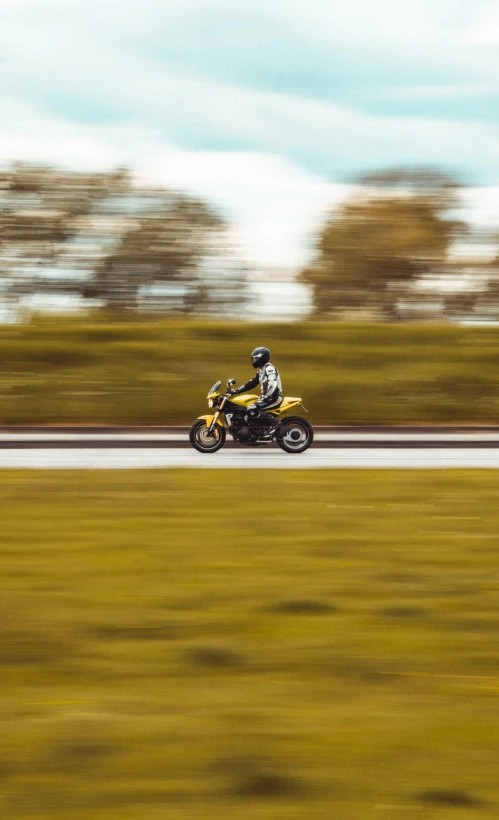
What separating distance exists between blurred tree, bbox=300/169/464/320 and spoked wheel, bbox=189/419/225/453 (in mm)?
9013

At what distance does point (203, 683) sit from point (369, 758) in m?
1.01

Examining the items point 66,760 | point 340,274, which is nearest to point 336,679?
point 66,760

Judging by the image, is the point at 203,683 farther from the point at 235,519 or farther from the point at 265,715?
the point at 235,519

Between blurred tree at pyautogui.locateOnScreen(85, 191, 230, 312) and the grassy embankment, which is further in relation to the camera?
blurred tree at pyautogui.locateOnScreen(85, 191, 230, 312)

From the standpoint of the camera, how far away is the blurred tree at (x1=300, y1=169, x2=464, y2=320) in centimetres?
2384

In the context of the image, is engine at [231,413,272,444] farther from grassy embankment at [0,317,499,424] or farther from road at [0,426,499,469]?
grassy embankment at [0,317,499,424]

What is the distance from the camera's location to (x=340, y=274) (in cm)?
2402

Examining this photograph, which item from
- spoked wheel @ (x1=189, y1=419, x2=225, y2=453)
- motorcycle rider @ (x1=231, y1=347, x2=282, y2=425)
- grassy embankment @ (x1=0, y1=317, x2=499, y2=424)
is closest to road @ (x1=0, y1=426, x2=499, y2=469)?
spoked wheel @ (x1=189, y1=419, x2=225, y2=453)

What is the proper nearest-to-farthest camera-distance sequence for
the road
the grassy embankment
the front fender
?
1. the road
2. the front fender
3. the grassy embankment

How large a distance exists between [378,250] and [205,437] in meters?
11.2

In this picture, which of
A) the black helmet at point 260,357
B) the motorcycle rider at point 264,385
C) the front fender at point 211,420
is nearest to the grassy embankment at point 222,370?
the front fender at point 211,420

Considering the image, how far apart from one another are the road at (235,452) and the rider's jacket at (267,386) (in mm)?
849

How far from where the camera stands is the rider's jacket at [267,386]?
1434 centimetres

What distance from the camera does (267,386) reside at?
47.2ft
